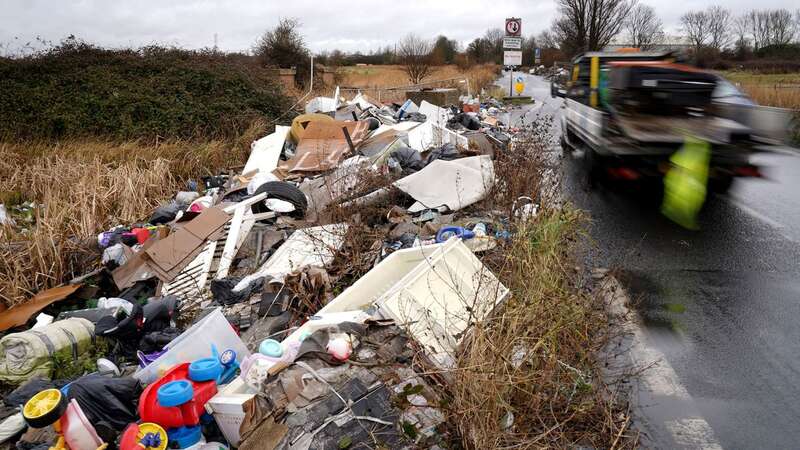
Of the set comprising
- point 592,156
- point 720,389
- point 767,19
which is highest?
point 767,19

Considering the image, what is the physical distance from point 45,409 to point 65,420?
0.17 meters

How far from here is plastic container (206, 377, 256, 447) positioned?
2779 mm

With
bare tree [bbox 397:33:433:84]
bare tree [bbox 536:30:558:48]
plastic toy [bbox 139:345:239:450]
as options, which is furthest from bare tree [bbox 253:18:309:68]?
bare tree [bbox 536:30:558:48]

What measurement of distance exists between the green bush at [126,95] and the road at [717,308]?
8.27m

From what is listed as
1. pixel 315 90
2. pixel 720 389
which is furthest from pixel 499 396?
pixel 315 90

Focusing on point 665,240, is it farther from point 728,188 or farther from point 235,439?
point 235,439

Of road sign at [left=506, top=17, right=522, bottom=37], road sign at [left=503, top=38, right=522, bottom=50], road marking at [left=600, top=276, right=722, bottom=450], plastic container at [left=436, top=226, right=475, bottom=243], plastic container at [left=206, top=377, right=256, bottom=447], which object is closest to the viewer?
plastic container at [left=206, top=377, right=256, bottom=447]

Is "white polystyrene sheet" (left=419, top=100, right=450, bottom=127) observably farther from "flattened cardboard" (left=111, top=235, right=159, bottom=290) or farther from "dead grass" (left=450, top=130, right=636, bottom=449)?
"dead grass" (left=450, top=130, right=636, bottom=449)

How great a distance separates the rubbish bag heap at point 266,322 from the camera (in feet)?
9.23

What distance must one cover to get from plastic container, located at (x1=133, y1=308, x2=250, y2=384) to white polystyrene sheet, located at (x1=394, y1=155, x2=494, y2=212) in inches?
128

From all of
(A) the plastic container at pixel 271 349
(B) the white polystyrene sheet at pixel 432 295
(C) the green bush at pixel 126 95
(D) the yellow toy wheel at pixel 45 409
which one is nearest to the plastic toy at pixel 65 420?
(D) the yellow toy wheel at pixel 45 409

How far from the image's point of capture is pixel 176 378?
308 centimetres

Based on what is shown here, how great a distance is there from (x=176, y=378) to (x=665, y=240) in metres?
5.03

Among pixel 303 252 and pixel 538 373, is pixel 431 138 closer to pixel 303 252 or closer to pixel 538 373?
pixel 303 252
